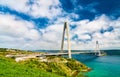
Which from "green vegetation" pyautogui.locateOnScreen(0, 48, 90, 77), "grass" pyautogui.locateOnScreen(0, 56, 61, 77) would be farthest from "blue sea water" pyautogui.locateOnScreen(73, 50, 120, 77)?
"grass" pyautogui.locateOnScreen(0, 56, 61, 77)

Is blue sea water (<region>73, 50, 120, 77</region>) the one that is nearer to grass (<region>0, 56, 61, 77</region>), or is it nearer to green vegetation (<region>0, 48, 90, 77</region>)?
green vegetation (<region>0, 48, 90, 77</region>)

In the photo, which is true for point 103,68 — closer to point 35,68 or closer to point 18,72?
point 35,68

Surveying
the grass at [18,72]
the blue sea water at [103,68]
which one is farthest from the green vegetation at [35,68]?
the blue sea water at [103,68]

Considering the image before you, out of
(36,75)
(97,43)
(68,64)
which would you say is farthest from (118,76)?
(97,43)

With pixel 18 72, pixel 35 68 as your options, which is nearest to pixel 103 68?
pixel 35 68

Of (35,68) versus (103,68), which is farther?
(103,68)

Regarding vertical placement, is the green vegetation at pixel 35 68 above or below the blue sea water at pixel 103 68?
above

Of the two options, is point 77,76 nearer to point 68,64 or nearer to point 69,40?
point 68,64

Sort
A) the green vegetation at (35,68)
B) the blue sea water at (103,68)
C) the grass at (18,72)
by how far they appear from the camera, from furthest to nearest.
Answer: the blue sea water at (103,68) < the green vegetation at (35,68) < the grass at (18,72)

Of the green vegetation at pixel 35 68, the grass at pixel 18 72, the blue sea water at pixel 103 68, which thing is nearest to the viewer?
the grass at pixel 18 72

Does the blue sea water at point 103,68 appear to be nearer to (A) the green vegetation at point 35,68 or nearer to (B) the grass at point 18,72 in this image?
(A) the green vegetation at point 35,68

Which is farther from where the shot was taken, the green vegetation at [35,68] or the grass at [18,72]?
the green vegetation at [35,68]

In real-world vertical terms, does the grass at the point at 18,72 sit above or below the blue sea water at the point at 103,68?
above
